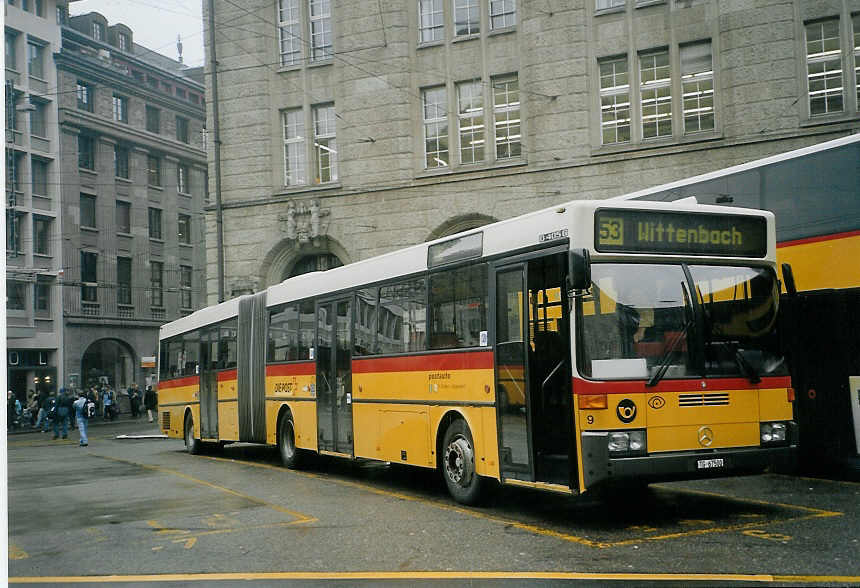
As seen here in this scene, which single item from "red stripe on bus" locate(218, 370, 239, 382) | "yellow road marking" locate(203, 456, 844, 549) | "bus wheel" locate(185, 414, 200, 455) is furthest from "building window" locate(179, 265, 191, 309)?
"yellow road marking" locate(203, 456, 844, 549)

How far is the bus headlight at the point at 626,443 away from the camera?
9.11m

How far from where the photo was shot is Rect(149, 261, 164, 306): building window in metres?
59.1

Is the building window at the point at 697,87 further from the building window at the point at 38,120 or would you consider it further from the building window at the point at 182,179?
the building window at the point at 182,179

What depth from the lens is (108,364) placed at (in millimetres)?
55844

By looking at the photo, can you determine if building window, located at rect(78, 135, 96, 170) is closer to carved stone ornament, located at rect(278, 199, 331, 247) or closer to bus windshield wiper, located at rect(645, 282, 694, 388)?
carved stone ornament, located at rect(278, 199, 331, 247)

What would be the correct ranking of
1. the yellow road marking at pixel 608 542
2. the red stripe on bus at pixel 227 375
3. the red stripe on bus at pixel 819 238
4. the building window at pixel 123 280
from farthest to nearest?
the building window at pixel 123 280
the red stripe on bus at pixel 227 375
the red stripe on bus at pixel 819 238
the yellow road marking at pixel 608 542

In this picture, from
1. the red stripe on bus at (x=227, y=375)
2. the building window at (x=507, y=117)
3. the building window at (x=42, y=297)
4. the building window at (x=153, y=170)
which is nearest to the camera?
the red stripe on bus at (x=227, y=375)

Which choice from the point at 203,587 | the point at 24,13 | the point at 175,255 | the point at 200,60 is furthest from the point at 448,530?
the point at 175,255

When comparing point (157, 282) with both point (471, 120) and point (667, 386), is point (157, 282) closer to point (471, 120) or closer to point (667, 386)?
point (471, 120)

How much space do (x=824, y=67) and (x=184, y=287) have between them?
147ft

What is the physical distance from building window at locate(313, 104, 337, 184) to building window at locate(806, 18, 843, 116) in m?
13.6

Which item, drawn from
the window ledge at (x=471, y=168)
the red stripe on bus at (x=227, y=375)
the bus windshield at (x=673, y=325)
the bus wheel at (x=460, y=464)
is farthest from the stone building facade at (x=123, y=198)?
the bus windshield at (x=673, y=325)

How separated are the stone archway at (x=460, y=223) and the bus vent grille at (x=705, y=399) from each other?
19.0 m

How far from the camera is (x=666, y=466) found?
9.17 meters
